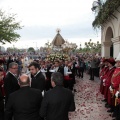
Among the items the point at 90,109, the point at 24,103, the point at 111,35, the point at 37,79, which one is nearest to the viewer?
the point at 24,103

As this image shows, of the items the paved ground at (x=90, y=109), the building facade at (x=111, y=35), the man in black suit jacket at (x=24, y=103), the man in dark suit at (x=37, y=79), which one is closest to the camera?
the man in black suit jacket at (x=24, y=103)

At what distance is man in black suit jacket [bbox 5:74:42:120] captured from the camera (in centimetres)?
441

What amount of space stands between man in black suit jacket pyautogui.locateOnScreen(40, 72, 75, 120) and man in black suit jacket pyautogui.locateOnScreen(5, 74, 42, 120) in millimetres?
151

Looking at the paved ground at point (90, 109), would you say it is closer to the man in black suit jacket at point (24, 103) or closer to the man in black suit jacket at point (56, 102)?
the man in black suit jacket at point (56, 102)

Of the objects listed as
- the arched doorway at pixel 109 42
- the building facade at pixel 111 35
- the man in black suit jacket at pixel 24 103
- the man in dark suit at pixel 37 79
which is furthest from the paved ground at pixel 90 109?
the arched doorway at pixel 109 42

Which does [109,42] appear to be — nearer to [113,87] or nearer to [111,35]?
[111,35]

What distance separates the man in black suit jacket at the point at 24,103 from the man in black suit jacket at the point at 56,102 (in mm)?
151

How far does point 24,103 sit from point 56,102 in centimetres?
53

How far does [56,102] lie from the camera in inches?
175

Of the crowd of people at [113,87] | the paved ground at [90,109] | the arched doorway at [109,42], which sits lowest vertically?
the paved ground at [90,109]

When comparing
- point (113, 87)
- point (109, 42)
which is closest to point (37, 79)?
point (113, 87)

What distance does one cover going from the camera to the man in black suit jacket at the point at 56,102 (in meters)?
4.45

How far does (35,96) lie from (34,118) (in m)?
0.37

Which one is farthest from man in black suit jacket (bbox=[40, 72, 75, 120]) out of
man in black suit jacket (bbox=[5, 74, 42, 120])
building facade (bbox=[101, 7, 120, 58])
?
building facade (bbox=[101, 7, 120, 58])
